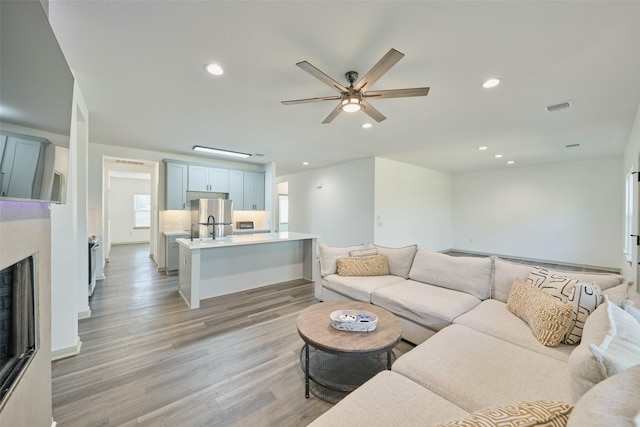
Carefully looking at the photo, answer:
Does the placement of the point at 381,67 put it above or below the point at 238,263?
above

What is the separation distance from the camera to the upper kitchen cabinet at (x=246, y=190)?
6.18 m

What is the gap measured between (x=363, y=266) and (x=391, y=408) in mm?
2193

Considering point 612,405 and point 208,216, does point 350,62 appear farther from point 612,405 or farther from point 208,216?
point 208,216

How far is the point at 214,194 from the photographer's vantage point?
6.32 meters

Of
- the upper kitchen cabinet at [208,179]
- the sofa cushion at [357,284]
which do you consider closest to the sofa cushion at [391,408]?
the sofa cushion at [357,284]

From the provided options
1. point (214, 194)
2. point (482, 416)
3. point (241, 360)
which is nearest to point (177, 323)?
point (241, 360)

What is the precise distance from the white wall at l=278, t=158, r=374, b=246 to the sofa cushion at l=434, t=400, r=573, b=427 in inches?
196

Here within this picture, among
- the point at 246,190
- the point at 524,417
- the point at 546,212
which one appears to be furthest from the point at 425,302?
the point at 546,212

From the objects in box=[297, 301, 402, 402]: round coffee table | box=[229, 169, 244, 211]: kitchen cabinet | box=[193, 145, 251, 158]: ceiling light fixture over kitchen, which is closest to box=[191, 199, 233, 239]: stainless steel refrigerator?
box=[229, 169, 244, 211]: kitchen cabinet

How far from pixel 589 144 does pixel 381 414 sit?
6.22m

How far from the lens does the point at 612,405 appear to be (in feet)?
2.00

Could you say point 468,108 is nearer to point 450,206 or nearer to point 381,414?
point 381,414

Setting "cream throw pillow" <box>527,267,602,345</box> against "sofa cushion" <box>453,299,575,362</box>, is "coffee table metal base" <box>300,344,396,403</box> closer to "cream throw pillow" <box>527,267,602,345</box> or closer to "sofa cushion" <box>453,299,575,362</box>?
"sofa cushion" <box>453,299,575,362</box>

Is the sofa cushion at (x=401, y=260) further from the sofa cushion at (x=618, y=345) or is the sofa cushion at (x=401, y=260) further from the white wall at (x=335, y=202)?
the white wall at (x=335, y=202)
